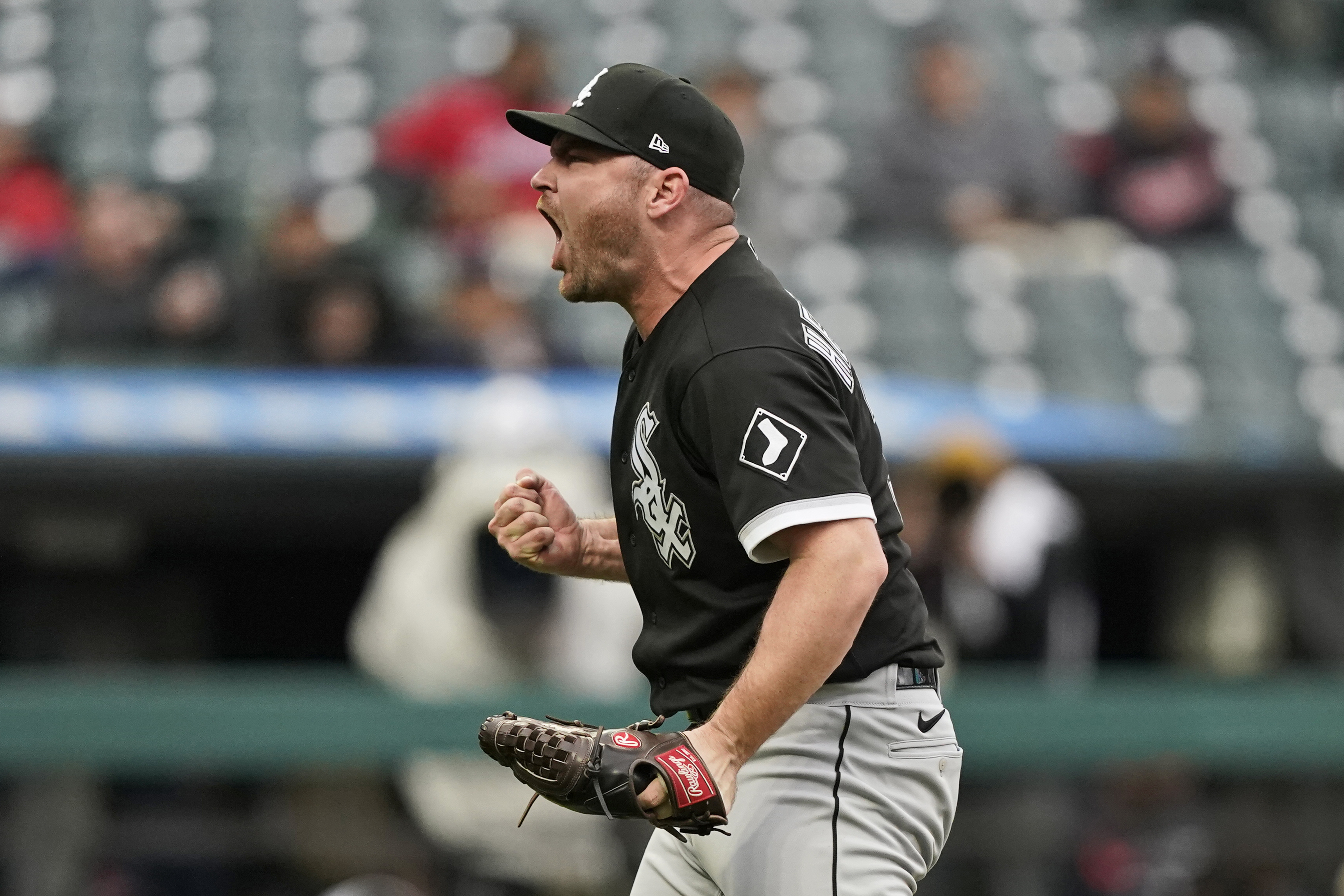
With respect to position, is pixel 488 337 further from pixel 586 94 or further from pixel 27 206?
pixel 586 94

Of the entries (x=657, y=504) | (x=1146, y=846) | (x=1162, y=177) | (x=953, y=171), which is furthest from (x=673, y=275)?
(x=1162, y=177)

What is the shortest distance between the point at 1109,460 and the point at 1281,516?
0.80 meters

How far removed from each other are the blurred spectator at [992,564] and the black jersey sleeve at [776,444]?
126 inches

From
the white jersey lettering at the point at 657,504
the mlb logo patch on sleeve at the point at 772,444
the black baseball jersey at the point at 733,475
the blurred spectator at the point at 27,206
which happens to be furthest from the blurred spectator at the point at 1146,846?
the blurred spectator at the point at 27,206

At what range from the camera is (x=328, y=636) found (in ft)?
26.4

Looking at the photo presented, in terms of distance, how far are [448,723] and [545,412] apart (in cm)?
137

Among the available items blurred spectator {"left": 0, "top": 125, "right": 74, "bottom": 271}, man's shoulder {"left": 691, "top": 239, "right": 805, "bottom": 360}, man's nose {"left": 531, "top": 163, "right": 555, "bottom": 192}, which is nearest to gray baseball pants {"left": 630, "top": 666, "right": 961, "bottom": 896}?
man's shoulder {"left": 691, "top": 239, "right": 805, "bottom": 360}

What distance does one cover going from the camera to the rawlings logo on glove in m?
2.50

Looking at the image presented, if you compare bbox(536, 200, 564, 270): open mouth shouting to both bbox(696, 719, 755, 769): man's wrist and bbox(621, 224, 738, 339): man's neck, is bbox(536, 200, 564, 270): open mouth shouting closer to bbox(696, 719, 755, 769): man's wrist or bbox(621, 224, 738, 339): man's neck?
bbox(621, 224, 738, 339): man's neck

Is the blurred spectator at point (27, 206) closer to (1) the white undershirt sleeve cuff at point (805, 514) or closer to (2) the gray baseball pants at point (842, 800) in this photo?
(2) the gray baseball pants at point (842, 800)

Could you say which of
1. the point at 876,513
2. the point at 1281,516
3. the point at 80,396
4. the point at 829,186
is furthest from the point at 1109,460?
the point at 876,513

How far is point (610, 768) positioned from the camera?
2.56 metres

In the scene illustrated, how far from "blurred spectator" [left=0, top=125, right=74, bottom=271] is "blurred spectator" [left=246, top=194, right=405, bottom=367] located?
1068mm

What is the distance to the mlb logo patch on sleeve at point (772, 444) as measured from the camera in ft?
8.42
